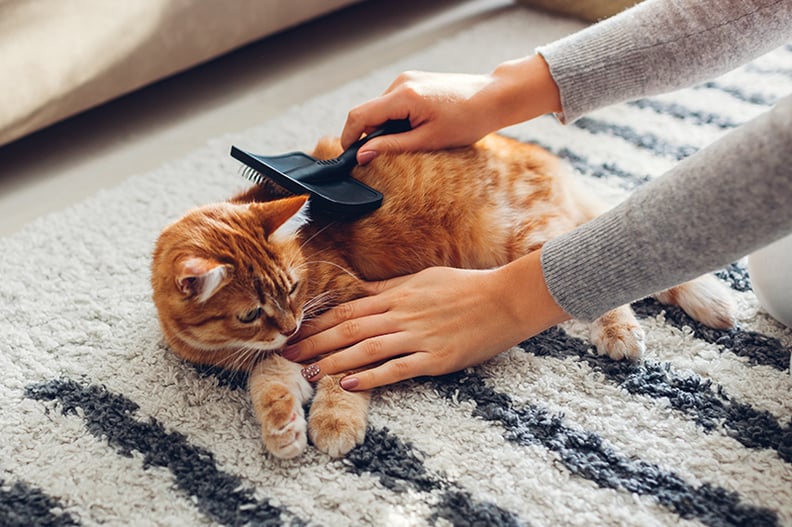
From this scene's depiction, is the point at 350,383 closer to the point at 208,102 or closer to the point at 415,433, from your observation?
the point at 415,433

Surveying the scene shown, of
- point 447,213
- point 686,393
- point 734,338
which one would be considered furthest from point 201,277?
point 734,338

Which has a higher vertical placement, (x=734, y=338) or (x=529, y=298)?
(x=529, y=298)

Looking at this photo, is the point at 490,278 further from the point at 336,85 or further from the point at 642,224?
the point at 336,85

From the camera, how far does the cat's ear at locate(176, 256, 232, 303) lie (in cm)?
96

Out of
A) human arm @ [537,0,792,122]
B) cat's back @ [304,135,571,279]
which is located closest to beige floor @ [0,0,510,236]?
cat's back @ [304,135,571,279]

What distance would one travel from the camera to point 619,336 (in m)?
1.13

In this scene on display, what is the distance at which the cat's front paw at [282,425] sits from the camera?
990mm

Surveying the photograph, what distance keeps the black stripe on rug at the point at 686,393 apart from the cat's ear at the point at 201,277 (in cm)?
49

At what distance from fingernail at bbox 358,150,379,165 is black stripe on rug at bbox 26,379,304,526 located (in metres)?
0.52

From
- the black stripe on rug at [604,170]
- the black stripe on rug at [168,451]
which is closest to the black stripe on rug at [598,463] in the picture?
the black stripe on rug at [168,451]

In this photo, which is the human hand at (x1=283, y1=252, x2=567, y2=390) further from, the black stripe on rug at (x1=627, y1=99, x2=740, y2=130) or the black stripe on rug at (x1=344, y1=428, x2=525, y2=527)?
the black stripe on rug at (x1=627, y1=99, x2=740, y2=130)

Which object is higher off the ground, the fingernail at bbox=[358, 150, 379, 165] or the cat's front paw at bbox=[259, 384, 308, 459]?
the fingernail at bbox=[358, 150, 379, 165]

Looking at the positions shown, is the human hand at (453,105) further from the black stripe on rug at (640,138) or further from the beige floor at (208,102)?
the beige floor at (208,102)

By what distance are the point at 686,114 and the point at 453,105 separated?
2.84 feet
